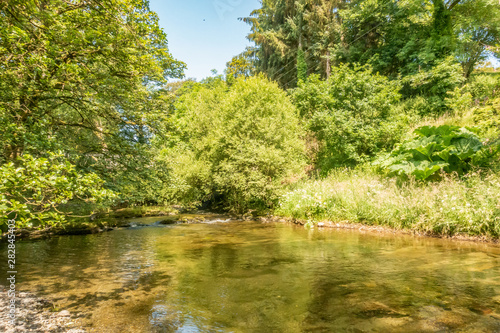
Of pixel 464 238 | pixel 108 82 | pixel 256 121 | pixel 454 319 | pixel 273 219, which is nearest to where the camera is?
pixel 454 319

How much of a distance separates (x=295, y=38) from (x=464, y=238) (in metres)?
26.4

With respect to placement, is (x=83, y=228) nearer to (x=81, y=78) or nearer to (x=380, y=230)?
(x=81, y=78)

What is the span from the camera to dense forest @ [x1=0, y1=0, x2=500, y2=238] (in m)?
4.94

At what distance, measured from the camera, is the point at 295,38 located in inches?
1137

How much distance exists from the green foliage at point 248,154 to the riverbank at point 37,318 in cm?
954

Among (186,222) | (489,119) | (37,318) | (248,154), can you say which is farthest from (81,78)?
(489,119)

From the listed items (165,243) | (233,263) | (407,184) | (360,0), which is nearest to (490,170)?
(407,184)

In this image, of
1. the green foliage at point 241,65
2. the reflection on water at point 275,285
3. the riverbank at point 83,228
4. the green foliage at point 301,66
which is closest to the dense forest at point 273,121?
the green foliage at point 301,66

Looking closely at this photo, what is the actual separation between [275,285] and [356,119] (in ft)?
41.1

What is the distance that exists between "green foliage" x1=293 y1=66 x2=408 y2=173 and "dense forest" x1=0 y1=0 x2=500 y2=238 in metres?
0.09

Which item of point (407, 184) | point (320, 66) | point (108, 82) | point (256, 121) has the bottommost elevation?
point (407, 184)

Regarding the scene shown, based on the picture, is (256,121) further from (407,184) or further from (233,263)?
(233,263)

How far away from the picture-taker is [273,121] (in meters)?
16.3

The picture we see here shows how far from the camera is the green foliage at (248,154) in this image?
15.1 meters
